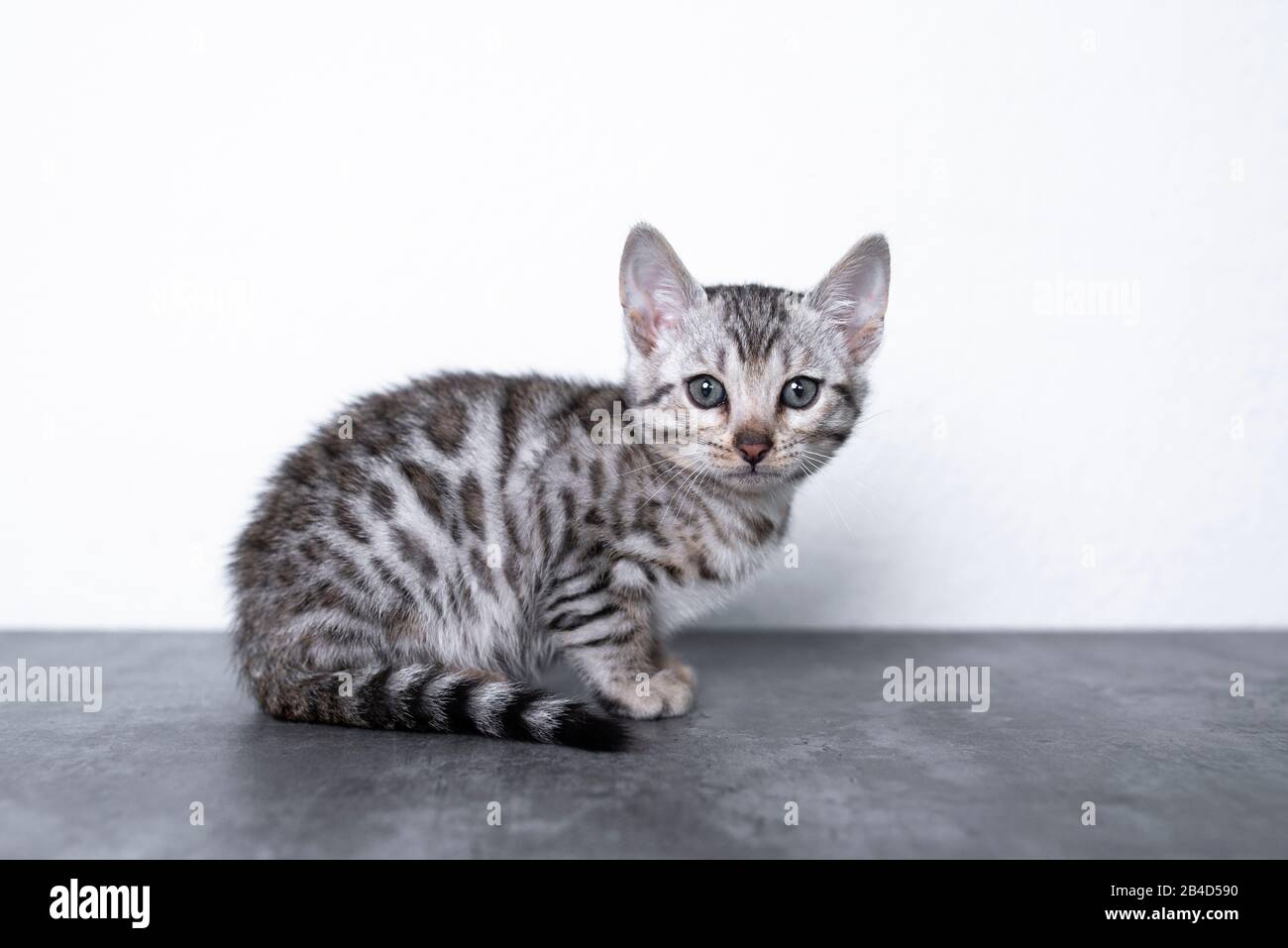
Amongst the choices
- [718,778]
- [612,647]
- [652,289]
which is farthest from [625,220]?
[718,778]

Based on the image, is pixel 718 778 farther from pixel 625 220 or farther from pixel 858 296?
pixel 625 220

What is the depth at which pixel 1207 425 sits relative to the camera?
3.26 metres

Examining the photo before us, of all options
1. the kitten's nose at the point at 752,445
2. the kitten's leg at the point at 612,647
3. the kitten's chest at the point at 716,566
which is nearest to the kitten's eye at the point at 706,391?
the kitten's nose at the point at 752,445

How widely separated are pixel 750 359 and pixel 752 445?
221mm

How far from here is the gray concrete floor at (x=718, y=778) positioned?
148 cm

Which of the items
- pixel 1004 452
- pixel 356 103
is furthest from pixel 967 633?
pixel 356 103

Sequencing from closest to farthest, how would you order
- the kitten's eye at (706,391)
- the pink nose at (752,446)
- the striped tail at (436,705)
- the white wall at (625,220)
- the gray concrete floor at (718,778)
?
the gray concrete floor at (718,778) → the striped tail at (436,705) → the pink nose at (752,446) → the kitten's eye at (706,391) → the white wall at (625,220)

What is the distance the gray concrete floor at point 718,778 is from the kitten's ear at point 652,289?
3.03 feet

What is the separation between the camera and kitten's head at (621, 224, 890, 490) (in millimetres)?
2123

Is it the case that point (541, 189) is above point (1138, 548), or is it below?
above

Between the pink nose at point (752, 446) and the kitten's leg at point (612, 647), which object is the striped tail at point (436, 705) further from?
the pink nose at point (752, 446)
